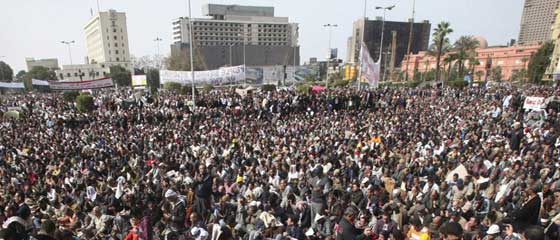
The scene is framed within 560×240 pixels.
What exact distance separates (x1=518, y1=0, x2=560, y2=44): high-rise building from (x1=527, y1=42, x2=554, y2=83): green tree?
162 meters

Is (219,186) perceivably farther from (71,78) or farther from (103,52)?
(103,52)

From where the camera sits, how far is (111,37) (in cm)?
10356

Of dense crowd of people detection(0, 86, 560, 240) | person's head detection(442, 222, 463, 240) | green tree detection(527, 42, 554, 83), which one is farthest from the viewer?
green tree detection(527, 42, 554, 83)

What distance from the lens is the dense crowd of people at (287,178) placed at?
5469 millimetres

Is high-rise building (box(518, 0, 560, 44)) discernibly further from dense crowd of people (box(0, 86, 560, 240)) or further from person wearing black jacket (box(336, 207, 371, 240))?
person wearing black jacket (box(336, 207, 371, 240))

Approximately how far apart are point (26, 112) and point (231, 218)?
23072 mm

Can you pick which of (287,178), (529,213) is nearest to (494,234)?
(529,213)

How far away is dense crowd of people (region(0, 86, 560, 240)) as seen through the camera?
215 inches

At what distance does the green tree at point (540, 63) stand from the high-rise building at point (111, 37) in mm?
98085

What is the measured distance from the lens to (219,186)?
25.3 feet

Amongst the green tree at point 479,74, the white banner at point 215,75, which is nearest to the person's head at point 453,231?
the white banner at point 215,75

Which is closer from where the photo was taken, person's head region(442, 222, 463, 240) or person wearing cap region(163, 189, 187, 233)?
person's head region(442, 222, 463, 240)

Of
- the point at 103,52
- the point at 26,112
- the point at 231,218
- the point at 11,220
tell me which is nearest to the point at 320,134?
the point at 231,218

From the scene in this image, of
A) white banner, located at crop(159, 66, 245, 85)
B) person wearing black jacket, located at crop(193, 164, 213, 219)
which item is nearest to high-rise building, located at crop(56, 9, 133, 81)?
white banner, located at crop(159, 66, 245, 85)
